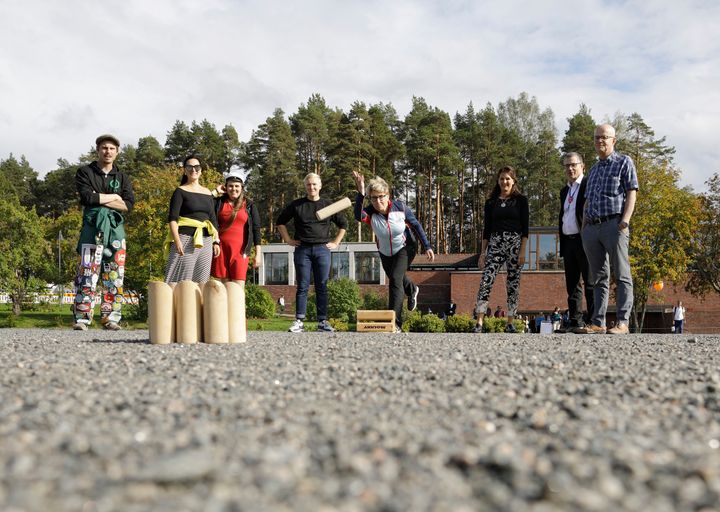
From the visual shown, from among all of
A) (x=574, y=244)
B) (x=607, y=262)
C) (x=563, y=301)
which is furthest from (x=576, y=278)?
(x=563, y=301)

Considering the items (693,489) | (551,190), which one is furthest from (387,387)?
(551,190)

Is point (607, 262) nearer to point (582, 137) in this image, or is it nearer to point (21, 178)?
point (582, 137)

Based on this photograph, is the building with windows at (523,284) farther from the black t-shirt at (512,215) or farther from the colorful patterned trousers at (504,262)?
the black t-shirt at (512,215)

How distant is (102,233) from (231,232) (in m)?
1.54

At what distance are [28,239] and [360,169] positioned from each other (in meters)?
24.5

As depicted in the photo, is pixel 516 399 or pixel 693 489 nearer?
pixel 693 489

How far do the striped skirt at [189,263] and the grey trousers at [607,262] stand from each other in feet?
15.1

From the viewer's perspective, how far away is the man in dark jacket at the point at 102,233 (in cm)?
824

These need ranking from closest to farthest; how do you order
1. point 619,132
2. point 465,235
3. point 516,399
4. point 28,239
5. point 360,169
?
point 516,399
point 28,239
point 360,169
point 619,132
point 465,235

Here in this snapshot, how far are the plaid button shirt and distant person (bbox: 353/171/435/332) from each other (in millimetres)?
2248

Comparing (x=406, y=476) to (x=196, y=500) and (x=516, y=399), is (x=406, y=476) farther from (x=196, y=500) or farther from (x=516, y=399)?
(x=516, y=399)

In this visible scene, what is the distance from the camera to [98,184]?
847 centimetres

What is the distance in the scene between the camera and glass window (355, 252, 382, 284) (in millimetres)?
53062

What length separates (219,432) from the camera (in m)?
2.41
